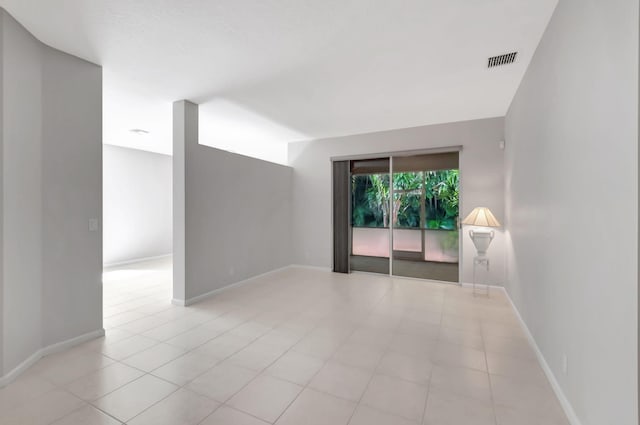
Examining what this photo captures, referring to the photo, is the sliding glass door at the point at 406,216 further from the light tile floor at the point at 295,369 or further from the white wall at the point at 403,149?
the light tile floor at the point at 295,369

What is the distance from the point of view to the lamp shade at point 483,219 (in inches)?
160

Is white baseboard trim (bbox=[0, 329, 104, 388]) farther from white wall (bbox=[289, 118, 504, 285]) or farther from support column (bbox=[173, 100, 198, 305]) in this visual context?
white wall (bbox=[289, 118, 504, 285])

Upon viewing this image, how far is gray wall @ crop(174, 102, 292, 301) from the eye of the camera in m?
3.87

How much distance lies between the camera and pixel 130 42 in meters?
2.51

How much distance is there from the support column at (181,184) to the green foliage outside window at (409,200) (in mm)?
3235

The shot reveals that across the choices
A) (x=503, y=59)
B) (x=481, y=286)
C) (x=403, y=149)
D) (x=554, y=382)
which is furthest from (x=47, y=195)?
(x=481, y=286)

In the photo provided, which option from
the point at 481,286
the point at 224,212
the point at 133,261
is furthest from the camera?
the point at 133,261

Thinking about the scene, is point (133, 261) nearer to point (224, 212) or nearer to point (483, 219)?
point (224, 212)

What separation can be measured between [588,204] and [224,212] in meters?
4.22

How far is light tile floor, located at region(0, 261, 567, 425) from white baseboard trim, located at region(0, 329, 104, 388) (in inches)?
2.3

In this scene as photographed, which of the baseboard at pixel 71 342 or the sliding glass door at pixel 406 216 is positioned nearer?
the baseboard at pixel 71 342

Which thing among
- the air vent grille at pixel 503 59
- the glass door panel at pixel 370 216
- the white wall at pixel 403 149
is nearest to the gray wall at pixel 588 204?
the air vent grille at pixel 503 59

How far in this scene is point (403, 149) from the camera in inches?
205

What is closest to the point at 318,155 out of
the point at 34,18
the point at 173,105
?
the point at 173,105
